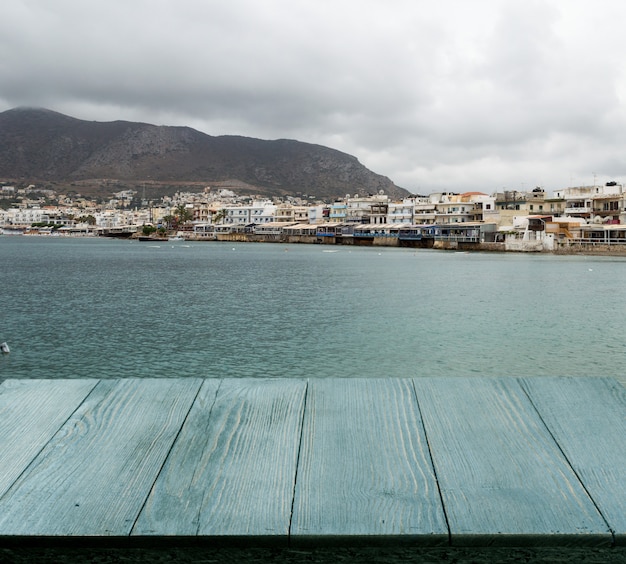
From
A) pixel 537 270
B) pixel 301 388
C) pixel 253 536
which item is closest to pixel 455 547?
pixel 253 536

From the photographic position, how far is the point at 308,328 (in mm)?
21109

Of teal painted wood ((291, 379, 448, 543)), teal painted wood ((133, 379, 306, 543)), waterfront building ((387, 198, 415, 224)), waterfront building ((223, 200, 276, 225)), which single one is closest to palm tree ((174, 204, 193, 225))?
waterfront building ((223, 200, 276, 225))

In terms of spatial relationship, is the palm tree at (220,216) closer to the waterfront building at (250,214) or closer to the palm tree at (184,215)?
the waterfront building at (250,214)

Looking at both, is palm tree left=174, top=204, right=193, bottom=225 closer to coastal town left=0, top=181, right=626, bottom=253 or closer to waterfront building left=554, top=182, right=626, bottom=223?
coastal town left=0, top=181, right=626, bottom=253

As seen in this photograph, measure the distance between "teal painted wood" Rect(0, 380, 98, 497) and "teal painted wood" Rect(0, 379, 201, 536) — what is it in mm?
49

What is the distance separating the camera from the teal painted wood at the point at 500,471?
86.7 inches

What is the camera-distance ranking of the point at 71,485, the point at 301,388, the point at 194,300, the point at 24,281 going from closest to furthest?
the point at 71,485 → the point at 301,388 → the point at 194,300 → the point at 24,281

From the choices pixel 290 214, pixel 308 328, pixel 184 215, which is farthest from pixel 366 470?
pixel 184 215

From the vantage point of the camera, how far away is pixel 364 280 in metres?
43.9

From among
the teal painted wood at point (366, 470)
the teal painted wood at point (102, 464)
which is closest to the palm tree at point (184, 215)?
the teal painted wood at point (102, 464)

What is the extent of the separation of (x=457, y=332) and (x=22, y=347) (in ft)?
44.2

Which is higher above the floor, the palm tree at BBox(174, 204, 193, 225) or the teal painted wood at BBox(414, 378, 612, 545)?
the palm tree at BBox(174, 204, 193, 225)

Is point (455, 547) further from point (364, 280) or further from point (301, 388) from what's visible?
point (364, 280)

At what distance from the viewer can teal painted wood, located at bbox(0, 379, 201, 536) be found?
87.0 inches
